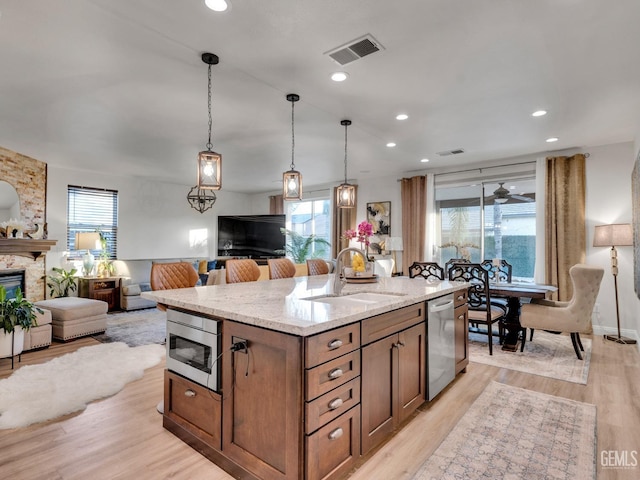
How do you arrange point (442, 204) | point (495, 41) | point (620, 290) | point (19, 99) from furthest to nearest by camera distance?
point (442, 204) < point (620, 290) < point (19, 99) < point (495, 41)

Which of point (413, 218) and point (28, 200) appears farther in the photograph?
point (413, 218)

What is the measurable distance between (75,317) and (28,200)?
2.59 m

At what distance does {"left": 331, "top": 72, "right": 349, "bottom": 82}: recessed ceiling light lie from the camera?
2801 mm

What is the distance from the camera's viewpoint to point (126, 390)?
2.89m

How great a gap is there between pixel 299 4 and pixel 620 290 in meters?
5.58

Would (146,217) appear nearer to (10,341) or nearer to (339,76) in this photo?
(10,341)

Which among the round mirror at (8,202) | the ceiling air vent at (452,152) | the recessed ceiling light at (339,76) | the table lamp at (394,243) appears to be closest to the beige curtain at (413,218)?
the table lamp at (394,243)

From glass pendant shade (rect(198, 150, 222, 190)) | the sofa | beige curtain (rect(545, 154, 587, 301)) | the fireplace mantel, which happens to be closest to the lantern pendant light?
glass pendant shade (rect(198, 150, 222, 190))

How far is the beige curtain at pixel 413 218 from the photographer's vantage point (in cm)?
639

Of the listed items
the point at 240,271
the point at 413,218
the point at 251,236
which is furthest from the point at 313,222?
the point at 240,271

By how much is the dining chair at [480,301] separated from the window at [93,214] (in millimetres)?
6580

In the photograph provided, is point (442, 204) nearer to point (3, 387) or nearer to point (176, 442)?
point (176, 442)

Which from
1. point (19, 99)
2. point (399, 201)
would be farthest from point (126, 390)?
point (399, 201)

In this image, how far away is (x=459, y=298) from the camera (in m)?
3.04
